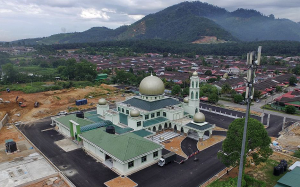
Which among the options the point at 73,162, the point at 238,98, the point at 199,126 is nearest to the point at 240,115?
the point at 238,98

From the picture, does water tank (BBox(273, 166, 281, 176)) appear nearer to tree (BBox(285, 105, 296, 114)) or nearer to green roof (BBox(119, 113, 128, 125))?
green roof (BBox(119, 113, 128, 125))

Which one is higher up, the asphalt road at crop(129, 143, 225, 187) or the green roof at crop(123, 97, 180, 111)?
the green roof at crop(123, 97, 180, 111)

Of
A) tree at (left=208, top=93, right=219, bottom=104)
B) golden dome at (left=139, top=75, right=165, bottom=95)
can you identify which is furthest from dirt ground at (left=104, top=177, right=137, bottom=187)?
tree at (left=208, top=93, right=219, bottom=104)

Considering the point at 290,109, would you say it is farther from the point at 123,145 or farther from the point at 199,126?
the point at 123,145

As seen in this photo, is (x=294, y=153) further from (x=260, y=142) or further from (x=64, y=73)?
(x=64, y=73)

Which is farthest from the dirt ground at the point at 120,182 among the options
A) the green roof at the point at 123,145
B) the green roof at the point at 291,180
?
the green roof at the point at 291,180

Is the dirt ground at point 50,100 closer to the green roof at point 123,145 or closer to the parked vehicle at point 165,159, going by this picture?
the green roof at point 123,145
